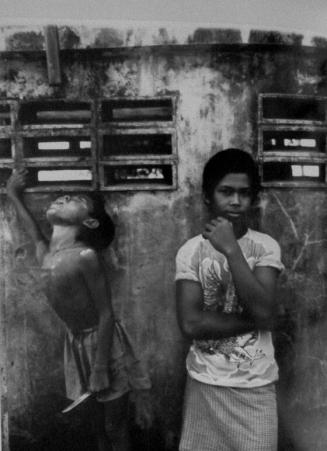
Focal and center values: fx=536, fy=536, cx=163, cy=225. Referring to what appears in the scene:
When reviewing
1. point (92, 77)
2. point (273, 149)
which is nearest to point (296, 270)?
point (273, 149)

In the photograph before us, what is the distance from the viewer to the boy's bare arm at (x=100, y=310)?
119cm

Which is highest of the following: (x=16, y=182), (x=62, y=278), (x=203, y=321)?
(x=16, y=182)

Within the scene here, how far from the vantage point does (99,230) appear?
1184 millimetres

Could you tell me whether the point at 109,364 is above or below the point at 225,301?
below

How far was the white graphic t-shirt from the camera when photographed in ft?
3.91

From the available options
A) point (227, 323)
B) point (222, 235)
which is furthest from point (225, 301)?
point (222, 235)

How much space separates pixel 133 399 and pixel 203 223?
1.43 feet

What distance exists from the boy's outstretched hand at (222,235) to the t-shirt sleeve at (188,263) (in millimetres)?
56

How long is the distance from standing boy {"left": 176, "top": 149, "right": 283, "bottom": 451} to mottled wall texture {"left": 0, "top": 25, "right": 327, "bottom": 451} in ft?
0.11

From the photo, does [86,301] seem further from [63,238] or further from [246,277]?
[246,277]

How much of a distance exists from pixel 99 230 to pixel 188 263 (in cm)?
21

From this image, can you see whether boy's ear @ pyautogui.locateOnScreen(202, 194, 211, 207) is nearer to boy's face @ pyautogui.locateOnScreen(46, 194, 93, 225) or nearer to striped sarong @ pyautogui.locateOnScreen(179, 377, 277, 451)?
boy's face @ pyautogui.locateOnScreen(46, 194, 93, 225)

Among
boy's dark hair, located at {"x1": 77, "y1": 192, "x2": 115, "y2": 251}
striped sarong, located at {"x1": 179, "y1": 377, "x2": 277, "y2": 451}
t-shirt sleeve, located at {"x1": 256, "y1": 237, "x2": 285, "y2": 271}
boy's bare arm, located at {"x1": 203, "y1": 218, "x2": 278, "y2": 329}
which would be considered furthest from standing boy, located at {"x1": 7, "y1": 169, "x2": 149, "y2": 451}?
t-shirt sleeve, located at {"x1": 256, "y1": 237, "x2": 285, "y2": 271}

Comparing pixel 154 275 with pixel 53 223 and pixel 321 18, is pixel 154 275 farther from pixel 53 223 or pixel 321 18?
pixel 321 18
